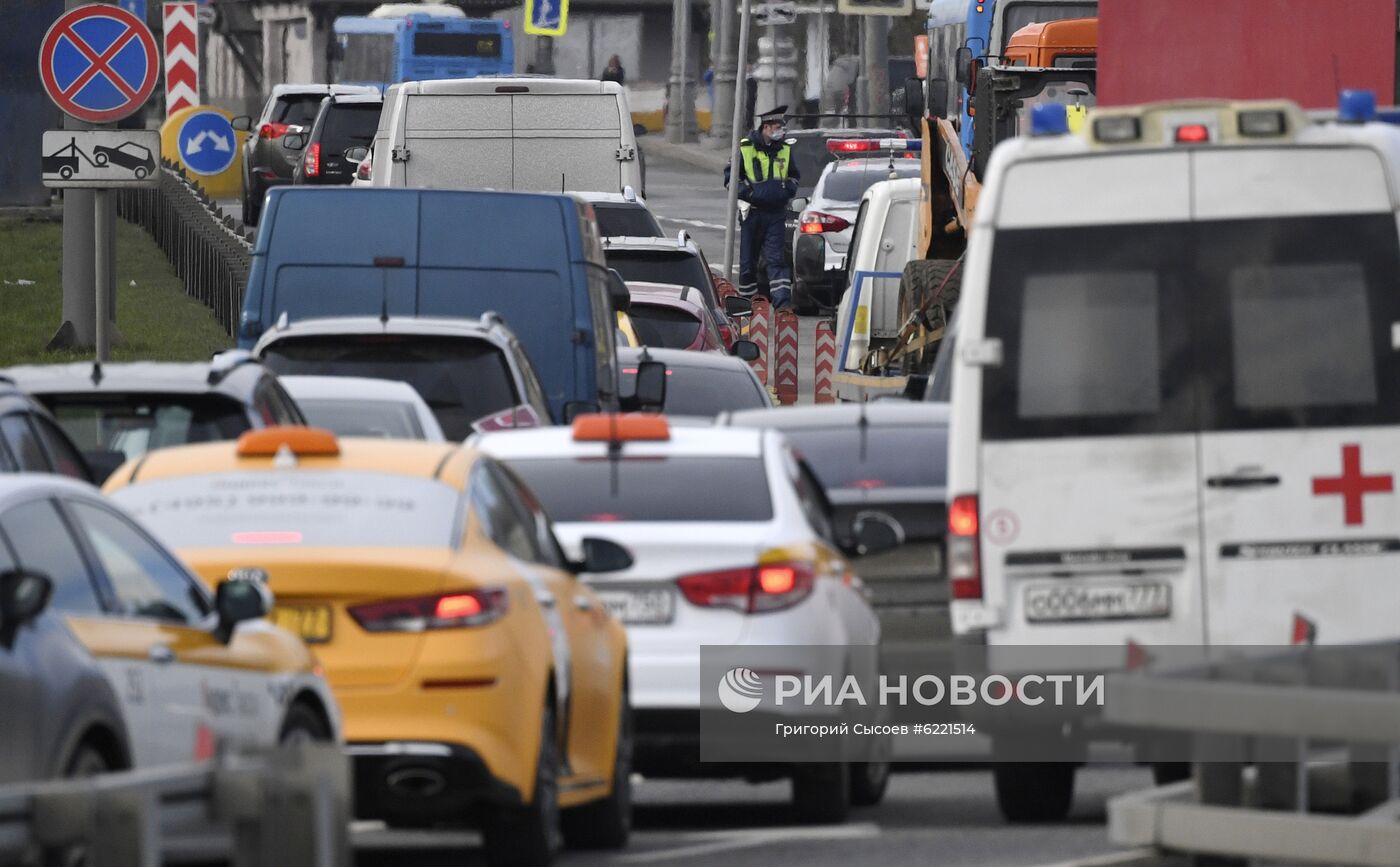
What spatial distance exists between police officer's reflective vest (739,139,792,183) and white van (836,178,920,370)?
396 inches

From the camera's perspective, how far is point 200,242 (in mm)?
35406

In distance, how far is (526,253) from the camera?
18.5m

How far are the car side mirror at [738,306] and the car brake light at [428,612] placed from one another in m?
17.5

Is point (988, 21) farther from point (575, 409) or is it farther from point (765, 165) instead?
point (575, 409)

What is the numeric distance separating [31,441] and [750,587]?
8.23 ft

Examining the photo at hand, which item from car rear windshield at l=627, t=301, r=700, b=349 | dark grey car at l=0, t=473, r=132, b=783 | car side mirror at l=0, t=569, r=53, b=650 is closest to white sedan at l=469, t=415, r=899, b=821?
dark grey car at l=0, t=473, r=132, b=783

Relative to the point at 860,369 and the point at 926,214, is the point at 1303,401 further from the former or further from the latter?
the point at 926,214

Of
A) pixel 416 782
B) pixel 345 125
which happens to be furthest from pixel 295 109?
pixel 416 782

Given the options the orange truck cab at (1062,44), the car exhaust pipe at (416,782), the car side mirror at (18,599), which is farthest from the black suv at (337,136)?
the car side mirror at (18,599)

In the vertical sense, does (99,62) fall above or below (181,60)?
above

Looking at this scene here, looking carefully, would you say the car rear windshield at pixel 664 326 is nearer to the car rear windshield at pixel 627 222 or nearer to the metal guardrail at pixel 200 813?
the car rear windshield at pixel 627 222

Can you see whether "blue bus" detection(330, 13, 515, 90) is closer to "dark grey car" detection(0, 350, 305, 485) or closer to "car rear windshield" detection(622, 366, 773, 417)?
"car rear windshield" detection(622, 366, 773, 417)

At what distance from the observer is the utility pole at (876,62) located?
192 ft

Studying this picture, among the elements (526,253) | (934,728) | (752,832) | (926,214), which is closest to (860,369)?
(926,214)
